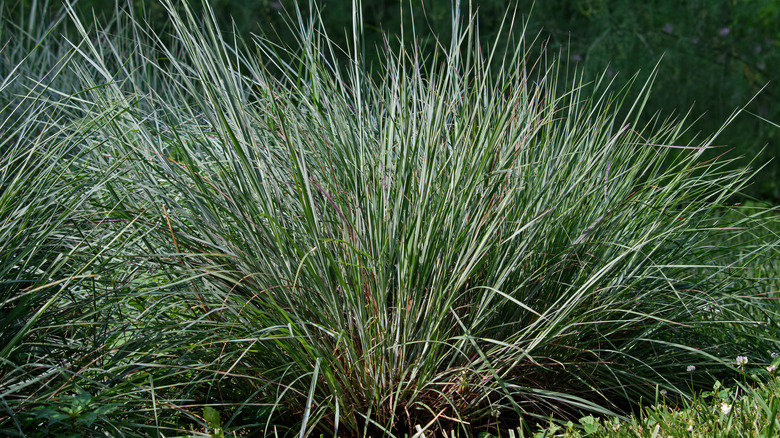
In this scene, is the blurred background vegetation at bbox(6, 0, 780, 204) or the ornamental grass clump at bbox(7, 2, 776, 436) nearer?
the ornamental grass clump at bbox(7, 2, 776, 436)

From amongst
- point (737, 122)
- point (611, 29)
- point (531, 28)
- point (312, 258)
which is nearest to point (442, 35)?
point (531, 28)

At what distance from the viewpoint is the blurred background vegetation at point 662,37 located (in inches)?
222

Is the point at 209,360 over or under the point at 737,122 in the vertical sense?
over

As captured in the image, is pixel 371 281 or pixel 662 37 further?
pixel 662 37

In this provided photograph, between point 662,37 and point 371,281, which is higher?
point 371,281

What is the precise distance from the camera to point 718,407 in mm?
1898

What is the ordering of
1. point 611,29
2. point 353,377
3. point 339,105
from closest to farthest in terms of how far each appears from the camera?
point 353,377 < point 339,105 < point 611,29

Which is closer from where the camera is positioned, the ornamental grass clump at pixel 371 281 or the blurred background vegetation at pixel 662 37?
the ornamental grass clump at pixel 371 281

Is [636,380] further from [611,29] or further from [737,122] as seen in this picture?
[737,122]

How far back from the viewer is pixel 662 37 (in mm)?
5793

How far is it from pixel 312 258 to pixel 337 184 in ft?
0.90

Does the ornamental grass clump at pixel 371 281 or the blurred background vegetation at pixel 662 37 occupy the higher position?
the ornamental grass clump at pixel 371 281

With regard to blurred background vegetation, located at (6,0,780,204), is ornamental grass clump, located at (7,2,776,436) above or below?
above

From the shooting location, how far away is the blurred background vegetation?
5648 mm
